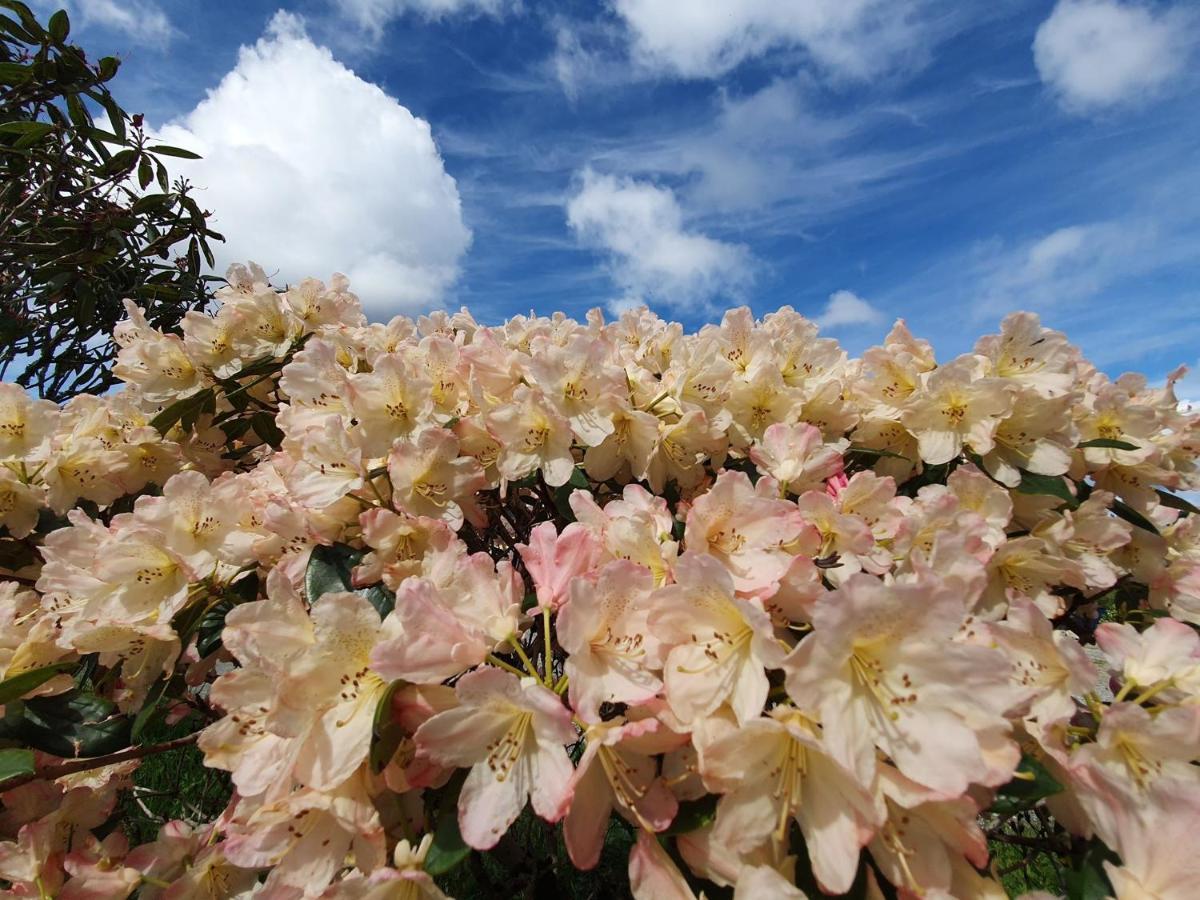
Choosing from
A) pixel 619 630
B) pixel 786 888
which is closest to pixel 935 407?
pixel 619 630

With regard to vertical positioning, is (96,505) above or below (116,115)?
below

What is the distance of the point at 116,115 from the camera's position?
2.88 metres

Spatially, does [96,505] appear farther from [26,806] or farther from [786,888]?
[786,888]

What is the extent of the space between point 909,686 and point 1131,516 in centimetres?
125

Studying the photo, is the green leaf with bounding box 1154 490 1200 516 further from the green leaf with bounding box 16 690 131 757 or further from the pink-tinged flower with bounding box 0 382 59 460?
the pink-tinged flower with bounding box 0 382 59 460

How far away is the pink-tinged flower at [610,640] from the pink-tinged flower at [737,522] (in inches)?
6.1

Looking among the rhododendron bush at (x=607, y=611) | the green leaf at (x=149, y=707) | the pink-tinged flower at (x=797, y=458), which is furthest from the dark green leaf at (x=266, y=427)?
the pink-tinged flower at (x=797, y=458)

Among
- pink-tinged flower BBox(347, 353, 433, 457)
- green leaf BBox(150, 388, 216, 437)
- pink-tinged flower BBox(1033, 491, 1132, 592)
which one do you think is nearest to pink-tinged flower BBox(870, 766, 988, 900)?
pink-tinged flower BBox(1033, 491, 1132, 592)

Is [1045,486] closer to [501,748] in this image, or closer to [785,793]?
[785,793]

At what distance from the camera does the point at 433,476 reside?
1.32 m

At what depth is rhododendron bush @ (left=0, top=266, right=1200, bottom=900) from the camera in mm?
806

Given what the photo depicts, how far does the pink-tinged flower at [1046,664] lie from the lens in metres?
0.91

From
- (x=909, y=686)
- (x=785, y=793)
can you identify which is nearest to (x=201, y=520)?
(x=785, y=793)

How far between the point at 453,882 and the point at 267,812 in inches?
72.0
